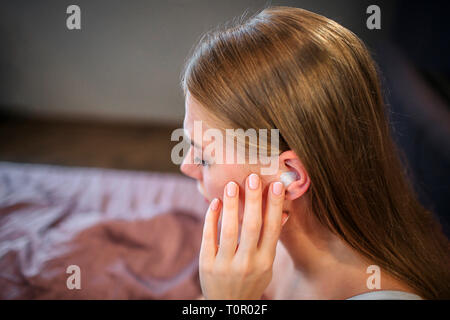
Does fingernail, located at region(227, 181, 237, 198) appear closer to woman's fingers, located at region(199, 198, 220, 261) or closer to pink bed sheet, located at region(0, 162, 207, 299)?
woman's fingers, located at region(199, 198, 220, 261)

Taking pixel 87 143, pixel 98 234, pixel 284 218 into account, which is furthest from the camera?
pixel 87 143

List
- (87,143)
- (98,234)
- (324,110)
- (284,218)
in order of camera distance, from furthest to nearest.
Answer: (87,143) < (98,234) < (284,218) < (324,110)

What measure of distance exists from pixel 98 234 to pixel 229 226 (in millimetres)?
612

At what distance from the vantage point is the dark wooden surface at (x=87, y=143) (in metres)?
2.59

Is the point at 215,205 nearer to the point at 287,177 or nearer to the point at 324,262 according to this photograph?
the point at 287,177

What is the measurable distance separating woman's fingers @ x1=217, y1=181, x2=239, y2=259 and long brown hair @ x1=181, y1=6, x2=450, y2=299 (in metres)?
0.14

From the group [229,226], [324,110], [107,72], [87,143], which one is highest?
[107,72]

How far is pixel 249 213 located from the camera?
2.31 ft

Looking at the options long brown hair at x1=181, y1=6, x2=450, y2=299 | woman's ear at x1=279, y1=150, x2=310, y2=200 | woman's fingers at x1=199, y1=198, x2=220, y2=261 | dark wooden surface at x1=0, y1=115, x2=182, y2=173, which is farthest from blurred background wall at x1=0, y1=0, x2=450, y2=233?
woman's fingers at x1=199, y1=198, x2=220, y2=261

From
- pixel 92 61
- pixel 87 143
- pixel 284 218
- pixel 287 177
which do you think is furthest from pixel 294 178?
pixel 92 61

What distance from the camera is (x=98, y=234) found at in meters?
1.14

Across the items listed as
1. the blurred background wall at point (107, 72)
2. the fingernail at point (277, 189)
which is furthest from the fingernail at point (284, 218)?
the blurred background wall at point (107, 72)

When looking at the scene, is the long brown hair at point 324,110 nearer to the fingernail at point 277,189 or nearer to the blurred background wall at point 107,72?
the fingernail at point 277,189

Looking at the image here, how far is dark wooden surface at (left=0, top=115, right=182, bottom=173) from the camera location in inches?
102
